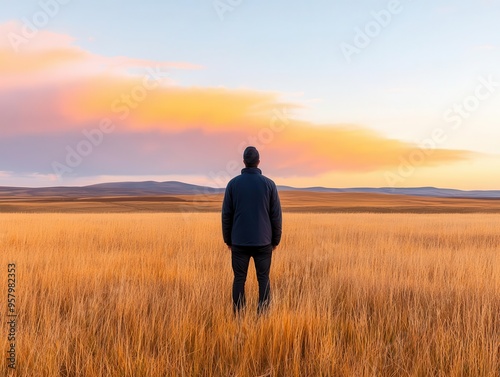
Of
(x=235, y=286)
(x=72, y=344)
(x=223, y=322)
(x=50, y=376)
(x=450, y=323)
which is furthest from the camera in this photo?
(x=235, y=286)

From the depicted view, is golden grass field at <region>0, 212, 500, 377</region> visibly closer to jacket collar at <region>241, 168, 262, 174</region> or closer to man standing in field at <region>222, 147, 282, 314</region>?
man standing in field at <region>222, 147, 282, 314</region>

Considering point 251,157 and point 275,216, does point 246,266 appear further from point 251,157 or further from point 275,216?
point 251,157

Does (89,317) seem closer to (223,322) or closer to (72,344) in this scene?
(72,344)

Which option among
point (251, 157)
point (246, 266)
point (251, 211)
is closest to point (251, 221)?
point (251, 211)

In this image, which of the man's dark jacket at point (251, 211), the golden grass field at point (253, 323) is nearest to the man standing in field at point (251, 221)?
the man's dark jacket at point (251, 211)

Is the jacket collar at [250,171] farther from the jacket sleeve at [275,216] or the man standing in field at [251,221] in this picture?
the jacket sleeve at [275,216]

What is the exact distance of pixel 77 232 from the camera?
57.8ft

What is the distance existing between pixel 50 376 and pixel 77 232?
1472 centimetres

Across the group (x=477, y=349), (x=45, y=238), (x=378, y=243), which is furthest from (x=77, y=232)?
(x=477, y=349)

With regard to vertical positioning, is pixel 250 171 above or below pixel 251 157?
below

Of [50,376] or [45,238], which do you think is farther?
[45,238]

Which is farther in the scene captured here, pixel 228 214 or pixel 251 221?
pixel 228 214

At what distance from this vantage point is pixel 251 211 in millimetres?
6035

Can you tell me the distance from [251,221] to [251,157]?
A: 927 millimetres
